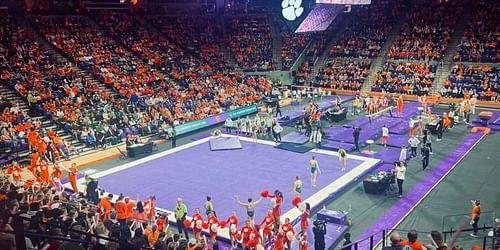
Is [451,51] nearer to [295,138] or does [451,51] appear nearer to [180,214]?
[295,138]

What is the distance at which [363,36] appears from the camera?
4622cm

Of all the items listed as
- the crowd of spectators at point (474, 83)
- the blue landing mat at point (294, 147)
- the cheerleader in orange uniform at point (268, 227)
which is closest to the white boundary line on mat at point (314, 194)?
the blue landing mat at point (294, 147)

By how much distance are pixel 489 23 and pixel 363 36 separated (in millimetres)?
11146

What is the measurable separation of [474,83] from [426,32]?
8.22 metres

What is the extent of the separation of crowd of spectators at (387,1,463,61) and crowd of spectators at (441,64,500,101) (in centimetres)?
299

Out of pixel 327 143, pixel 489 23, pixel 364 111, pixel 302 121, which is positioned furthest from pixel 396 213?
pixel 489 23

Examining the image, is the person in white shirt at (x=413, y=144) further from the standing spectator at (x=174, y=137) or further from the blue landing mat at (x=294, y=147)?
the standing spectator at (x=174, y=137)

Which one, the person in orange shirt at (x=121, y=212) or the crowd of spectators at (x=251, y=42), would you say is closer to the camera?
the person in orange shirt at (x=121, y=212)

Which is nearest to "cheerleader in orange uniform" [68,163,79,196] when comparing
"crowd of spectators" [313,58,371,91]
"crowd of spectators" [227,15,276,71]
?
"crowd of spectators" [227,15,276,71]

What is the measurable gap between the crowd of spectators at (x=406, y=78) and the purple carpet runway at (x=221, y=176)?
18.1 m

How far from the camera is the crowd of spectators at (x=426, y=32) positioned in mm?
41156

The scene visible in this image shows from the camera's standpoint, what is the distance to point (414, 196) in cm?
1788

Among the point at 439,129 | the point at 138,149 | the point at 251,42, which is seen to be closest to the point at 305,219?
the point at 138,149

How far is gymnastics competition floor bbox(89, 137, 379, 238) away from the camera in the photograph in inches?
719
